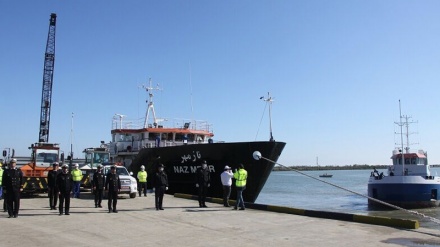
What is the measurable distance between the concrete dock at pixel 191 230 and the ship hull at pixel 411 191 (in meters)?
15.3

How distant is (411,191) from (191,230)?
64.5 ft

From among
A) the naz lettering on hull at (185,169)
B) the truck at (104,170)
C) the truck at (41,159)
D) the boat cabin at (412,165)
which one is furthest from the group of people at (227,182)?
the boat cabin at (412,165)

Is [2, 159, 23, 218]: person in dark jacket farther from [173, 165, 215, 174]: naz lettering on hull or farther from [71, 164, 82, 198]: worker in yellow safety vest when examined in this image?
[173, 165, 215, 174]: naz lettering on hull

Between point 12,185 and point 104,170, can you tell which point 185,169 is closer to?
point 104,170

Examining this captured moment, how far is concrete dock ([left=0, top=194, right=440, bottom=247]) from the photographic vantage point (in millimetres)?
8281

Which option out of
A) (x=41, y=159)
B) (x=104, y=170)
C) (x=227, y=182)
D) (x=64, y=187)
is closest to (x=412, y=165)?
(x=227, y=182)

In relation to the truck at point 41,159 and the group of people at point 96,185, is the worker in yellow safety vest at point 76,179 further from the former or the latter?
the group of people at point 96,185

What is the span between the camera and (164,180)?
13406 mm

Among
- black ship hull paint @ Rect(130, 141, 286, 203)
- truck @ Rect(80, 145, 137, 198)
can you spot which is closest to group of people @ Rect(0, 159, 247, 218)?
truck @ Rect(80, 145, 137, 198)

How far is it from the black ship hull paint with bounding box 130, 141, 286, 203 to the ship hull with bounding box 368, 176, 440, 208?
37.7 ft

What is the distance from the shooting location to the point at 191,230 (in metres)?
9.69

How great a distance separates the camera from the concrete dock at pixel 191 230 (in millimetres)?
8281

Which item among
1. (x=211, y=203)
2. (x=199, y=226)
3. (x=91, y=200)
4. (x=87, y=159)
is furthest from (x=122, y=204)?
(x=87, y=159)

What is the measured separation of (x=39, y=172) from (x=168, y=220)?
1008 cm
